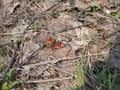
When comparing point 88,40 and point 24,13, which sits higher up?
point 24,13

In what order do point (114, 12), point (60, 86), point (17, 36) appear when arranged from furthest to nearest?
point (114, 12), point (17, 36), point (60, 86)

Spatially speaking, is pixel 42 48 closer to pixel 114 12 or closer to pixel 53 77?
pixel 53 77

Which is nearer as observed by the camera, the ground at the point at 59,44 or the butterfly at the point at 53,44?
the ground at the point at 59,44

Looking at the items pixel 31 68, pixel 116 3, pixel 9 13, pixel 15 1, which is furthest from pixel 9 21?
pixel 116 3

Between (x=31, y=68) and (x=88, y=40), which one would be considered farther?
A: (x=88, y=40)

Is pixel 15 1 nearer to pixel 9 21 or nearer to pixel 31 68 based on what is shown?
pixel 9 21

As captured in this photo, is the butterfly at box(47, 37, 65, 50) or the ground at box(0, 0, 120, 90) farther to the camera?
the butterfly at box(47, 37, 65, 50)

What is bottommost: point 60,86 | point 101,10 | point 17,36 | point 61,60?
point 60,86

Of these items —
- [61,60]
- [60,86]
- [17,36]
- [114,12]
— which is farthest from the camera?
[114,12]
